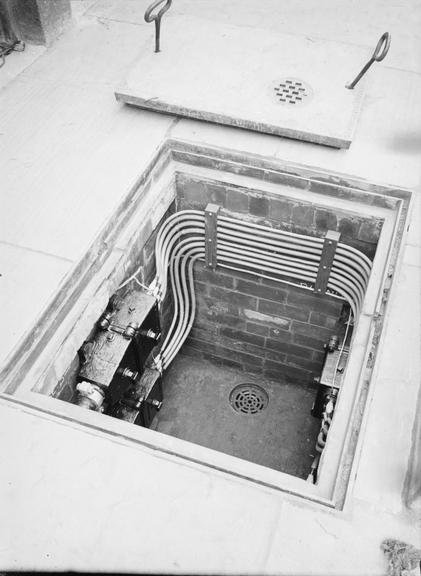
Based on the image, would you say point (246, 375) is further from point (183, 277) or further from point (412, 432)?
point (412, 432)

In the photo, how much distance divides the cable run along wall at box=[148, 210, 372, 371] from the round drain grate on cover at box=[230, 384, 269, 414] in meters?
0.79

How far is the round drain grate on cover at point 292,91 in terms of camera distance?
3.56 meters

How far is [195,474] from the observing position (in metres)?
2.18

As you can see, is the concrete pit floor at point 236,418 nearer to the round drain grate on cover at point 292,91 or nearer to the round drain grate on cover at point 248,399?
the round drain grate on cover at point 248,399

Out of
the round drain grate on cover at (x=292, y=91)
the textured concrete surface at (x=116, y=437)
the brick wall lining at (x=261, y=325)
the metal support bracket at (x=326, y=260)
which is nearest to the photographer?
the textured concrete surface at (x=116, y=437)

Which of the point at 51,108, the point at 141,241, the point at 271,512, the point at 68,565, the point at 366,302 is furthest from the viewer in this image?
the point at 51,108

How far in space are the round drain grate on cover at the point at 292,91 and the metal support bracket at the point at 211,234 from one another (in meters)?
0.82

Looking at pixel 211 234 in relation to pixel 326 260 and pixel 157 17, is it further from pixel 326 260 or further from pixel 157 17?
pixel 157 17

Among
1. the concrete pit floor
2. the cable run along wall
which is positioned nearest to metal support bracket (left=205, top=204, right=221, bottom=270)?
the cable run along wall

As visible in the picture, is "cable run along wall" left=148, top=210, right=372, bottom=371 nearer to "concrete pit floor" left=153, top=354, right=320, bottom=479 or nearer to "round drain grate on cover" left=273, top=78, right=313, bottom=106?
"concrete pit floor" left=153, top=354, right=320, bottom=479

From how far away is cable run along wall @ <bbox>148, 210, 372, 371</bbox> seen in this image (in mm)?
3510

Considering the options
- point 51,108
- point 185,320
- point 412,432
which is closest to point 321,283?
point 185,320

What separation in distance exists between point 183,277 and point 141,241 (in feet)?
2.63

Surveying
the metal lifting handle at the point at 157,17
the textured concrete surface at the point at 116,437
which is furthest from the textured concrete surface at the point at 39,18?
the metal lifting handle at the point at 157,17
